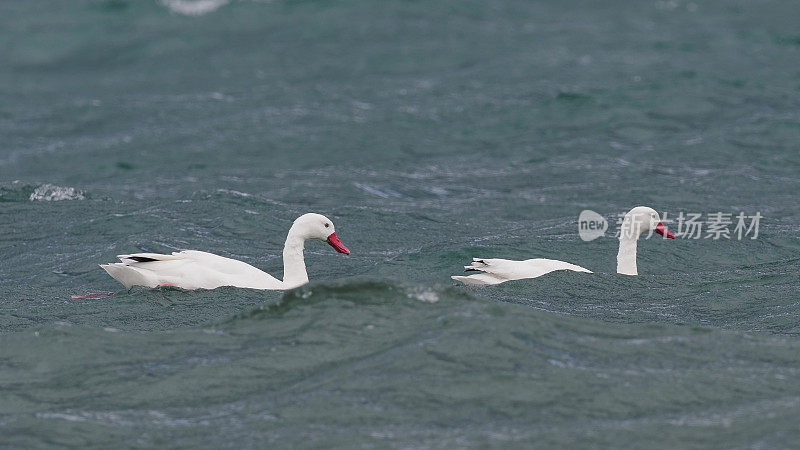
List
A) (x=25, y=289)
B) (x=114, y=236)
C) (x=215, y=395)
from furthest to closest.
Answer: (x=114, y=236) → (x=25, y=289) → (x=215, y=395)

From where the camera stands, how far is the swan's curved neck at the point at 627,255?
1316 centimetres

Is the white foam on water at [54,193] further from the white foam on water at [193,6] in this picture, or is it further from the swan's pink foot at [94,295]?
the white foam on water at [193,6]

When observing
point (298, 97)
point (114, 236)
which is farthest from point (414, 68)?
point (114, 236)

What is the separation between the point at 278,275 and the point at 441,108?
10.1 metres

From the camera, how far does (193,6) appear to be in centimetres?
3322

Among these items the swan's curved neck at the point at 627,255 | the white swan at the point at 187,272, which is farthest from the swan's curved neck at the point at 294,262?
the swan's curved neck at the point at 627,255

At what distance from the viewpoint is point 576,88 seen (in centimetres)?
2444

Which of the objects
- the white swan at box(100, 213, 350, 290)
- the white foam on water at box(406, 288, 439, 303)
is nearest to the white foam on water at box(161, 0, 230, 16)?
the white swan at box(100, 213, 350, 290)

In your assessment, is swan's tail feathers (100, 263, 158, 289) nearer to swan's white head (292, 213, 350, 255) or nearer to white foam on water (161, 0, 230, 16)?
swan's white head (292, 213, 350, 255)

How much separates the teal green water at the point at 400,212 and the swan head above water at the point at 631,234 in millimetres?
331

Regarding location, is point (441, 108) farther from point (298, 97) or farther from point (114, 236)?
point (114, 236)

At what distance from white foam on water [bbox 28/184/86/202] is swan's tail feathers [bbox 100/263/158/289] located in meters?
6.17

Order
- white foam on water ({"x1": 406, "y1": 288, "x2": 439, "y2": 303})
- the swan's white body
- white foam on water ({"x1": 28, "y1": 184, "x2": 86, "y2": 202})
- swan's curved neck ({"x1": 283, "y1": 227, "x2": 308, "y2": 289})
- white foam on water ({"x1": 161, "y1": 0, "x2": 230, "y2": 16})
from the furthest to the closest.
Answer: white foam on water ({"x1": 161, "y1": 0, "x2": 230, "y2": 16}) → white foam on water ({"x1": 28, "y1": 184, "x2": 86, "y2": 202}) → swan's curved neck ({"x1": 283, "y1": 227, "x2": 308, "y2": 289}) → the swan's white body → white foam on water ({"x1": 406, "y1": 288, "x2": 439, "y2": 303})

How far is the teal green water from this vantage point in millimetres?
8188
